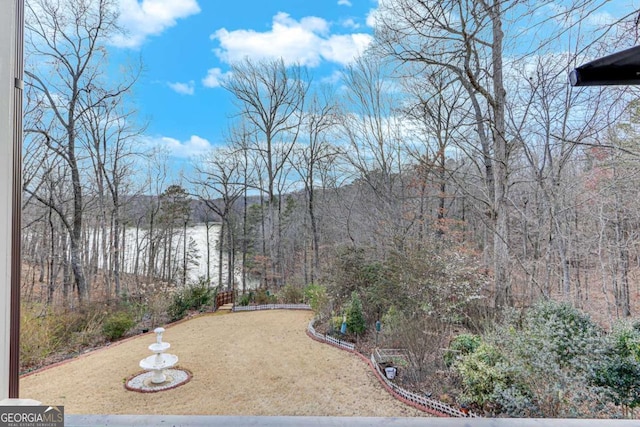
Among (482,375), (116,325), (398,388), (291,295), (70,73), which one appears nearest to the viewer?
(482,375)

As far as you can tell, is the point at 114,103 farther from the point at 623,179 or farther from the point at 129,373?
the point at 623,179

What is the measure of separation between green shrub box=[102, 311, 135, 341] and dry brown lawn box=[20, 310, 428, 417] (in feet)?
0.56

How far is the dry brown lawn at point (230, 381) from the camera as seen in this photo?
1974 millimetres

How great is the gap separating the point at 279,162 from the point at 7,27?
524 cm

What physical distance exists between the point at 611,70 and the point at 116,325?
422 cm

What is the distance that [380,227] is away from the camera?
14.2 feet

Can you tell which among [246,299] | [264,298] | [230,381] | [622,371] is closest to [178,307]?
[246,299]

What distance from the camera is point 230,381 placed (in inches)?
95.4

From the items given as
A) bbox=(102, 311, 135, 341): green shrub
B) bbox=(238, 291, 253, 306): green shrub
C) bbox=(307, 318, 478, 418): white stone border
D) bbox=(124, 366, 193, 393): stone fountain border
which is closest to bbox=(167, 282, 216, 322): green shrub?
bbox=(238, 291, 253, 306): green shrub

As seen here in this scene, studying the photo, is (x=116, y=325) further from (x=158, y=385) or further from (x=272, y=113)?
(x=272, y=113)

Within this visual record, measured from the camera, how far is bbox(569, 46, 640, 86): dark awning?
82 cm

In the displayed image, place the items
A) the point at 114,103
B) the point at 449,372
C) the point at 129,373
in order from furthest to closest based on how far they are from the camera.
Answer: the point at 114,103, the point at 129,373, the point at 449,372

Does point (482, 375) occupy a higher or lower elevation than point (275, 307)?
higher

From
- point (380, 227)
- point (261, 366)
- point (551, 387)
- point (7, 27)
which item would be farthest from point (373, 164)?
point (7, 27)
